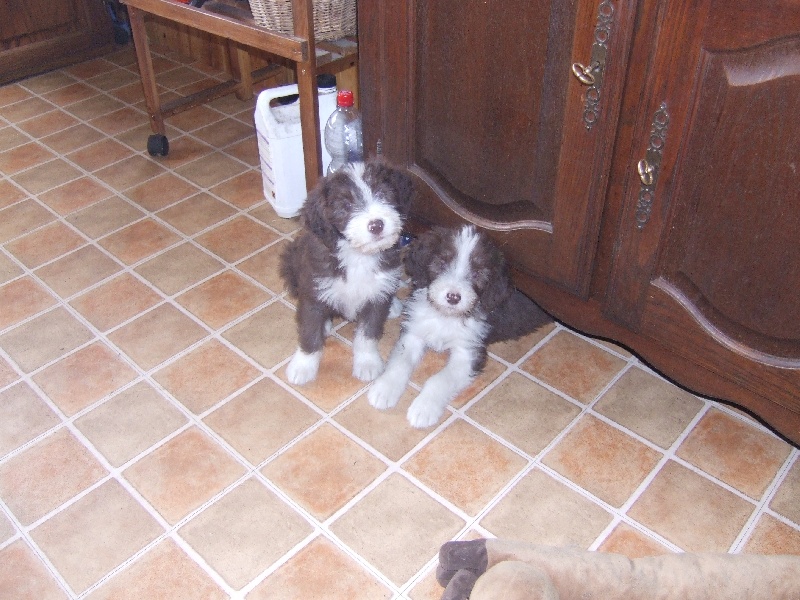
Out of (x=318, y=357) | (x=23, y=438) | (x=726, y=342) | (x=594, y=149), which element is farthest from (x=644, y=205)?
(x=23, y=438)

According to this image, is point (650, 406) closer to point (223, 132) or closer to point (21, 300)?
point (21, 300)

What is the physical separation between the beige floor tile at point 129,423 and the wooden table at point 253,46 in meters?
0.89

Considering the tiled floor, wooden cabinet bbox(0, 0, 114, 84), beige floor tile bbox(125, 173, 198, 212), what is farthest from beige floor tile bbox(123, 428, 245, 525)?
wooden cabinet bbox(0, 0, 114, 84)

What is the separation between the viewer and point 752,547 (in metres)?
1.71

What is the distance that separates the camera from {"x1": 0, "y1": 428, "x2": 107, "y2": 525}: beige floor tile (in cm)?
181

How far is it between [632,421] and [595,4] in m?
1.11

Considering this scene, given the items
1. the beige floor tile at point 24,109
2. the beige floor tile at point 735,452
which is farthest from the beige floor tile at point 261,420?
the beige floor tile at point 24,109

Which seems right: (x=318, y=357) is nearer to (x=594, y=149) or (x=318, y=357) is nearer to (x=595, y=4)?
(x=594, y=149)

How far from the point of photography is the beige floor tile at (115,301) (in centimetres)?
239

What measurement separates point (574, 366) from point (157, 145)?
2.04 metres

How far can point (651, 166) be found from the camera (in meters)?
1.58

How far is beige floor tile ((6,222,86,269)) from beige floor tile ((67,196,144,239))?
5 cm

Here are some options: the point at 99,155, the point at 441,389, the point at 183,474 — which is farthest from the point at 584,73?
the point at 99,155

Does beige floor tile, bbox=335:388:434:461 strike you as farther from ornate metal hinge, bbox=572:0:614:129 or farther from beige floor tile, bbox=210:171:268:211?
beige floor tile, bbox=210:171:268:211
